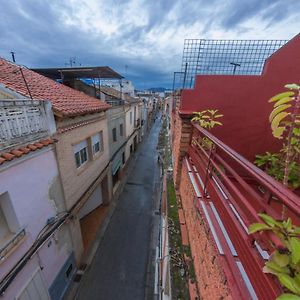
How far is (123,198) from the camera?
12461mm

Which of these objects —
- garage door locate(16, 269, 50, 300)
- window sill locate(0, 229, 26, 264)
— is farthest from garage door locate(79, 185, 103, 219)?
window sill locate(0, 229, 26, 264)

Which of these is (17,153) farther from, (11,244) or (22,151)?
(11,244)

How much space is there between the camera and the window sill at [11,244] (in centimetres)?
386

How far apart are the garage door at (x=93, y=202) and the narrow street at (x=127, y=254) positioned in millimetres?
1333

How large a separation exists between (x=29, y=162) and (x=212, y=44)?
5968mm

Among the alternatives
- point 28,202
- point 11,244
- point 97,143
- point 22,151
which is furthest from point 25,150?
point 97,143

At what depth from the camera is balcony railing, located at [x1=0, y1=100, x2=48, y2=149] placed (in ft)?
12.3

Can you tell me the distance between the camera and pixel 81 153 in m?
7.59

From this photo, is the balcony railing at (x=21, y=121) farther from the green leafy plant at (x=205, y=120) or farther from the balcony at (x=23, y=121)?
the green leafy plant at (x=205, y=120)

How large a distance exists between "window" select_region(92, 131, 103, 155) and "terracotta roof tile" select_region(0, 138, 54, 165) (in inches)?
143

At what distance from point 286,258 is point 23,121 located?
523cm

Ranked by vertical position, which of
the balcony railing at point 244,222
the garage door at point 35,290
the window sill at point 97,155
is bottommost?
the garage door at point 35,290

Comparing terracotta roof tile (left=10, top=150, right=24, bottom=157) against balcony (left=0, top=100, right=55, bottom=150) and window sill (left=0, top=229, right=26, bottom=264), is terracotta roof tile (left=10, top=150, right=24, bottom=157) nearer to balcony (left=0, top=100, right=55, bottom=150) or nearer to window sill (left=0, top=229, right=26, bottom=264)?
balcony (left=0, top=100, right=55, bottom=150)

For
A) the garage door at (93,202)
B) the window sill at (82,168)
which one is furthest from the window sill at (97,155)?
the garage door at (93,202)
